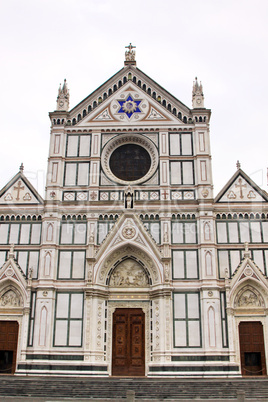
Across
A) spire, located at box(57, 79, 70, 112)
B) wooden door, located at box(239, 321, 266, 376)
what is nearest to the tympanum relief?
wooden door, located at box(239, 321, 266, 376)

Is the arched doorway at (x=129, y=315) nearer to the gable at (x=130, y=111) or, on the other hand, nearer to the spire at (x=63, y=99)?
the gable at (x=130, y=111)

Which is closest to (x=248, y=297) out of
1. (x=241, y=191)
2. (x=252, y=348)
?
(x=252, y=348)

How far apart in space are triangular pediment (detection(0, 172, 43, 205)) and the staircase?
395 inches

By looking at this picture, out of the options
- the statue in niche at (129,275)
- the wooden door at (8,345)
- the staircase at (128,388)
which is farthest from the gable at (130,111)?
the staircase at (128,388)

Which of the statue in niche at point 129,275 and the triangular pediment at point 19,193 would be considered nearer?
the statue in niche at point 129,275

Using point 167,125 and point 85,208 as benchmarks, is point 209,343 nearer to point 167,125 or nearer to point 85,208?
point 85,208

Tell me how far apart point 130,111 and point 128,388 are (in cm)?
1629

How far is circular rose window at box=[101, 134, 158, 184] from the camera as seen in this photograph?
87.4ft

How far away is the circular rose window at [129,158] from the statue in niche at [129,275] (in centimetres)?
493

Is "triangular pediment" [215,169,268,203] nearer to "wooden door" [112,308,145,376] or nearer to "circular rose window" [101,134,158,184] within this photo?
"circular rose window" [101,134,158,184]

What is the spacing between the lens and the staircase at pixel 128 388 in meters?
17.9

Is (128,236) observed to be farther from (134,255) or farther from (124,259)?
(124,259)

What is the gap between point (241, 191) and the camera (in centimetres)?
2567

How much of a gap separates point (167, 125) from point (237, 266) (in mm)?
9449
